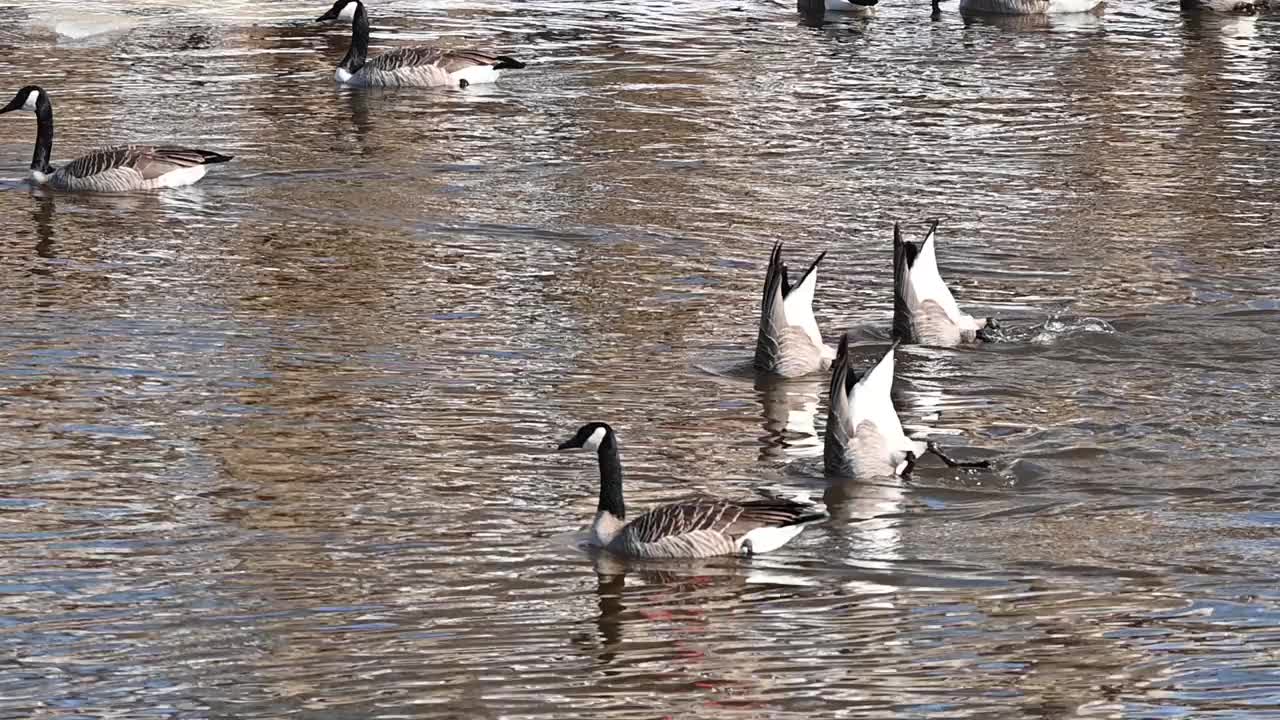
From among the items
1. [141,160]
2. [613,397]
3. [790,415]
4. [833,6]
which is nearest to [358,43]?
[141,160]

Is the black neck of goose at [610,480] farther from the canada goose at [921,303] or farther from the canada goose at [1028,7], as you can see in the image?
the canada goose at [1028,7]

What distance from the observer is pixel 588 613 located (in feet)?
35.6

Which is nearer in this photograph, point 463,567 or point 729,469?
point 463,567

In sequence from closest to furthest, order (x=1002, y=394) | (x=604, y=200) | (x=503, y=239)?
(x=1002, y=394), (x=503, y=239), (x=604, y=200)

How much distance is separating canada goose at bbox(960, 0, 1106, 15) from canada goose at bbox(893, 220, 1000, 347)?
67.7 ft

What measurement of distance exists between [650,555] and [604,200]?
33.7 ft

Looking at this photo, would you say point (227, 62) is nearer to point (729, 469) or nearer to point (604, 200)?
point (604, 200)

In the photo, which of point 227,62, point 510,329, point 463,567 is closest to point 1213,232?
point 510,329

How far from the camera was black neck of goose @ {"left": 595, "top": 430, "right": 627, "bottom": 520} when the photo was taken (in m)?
11.8

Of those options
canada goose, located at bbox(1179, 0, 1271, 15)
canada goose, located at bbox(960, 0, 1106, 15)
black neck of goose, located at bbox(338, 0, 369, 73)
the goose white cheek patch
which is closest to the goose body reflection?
the goose white cheek patch

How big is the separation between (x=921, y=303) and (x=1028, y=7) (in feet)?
68.9

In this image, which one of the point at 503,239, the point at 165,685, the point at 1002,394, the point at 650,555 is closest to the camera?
the point at 165,685

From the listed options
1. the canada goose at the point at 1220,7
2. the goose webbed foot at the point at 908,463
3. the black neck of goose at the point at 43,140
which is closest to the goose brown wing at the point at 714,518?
the goose webbed foot at the point at 908,463

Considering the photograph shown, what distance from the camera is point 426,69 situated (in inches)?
1119
